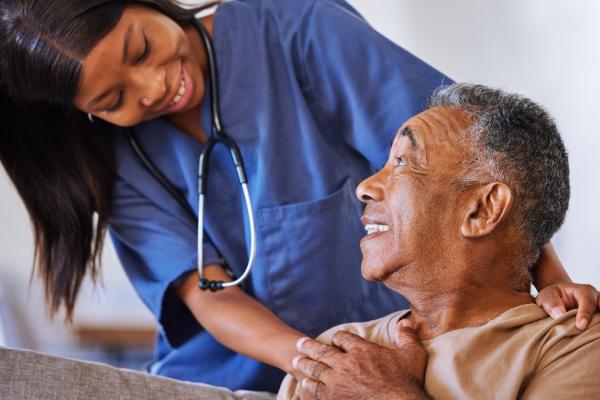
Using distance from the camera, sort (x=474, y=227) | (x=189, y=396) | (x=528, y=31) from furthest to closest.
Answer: (x=528, y=31)
(x=189, y=396)
(x=474, y=227)

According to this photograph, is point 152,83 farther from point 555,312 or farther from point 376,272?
point 555,312

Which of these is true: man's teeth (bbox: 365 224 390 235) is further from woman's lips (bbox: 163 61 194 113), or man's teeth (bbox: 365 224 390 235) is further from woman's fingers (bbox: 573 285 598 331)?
woman's lips (bbox: 163 61 194 113)

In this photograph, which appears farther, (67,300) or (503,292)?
(67,300)

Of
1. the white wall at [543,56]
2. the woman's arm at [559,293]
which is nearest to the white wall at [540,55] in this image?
the white wall at [543,56]

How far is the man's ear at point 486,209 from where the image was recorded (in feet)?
3.94

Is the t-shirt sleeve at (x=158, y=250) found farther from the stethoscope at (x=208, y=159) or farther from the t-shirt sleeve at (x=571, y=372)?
the t-shirt sleeve at (x=571, y=372)

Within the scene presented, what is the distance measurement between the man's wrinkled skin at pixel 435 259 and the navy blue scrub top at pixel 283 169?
11.3 inches

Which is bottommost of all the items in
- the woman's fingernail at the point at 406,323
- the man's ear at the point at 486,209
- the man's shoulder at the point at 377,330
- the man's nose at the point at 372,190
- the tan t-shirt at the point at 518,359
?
the man's shoulder at the point at 377,330

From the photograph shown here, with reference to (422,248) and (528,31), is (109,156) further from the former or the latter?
(528,31)

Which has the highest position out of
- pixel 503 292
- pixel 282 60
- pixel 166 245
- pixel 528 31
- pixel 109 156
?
pixel 528 31

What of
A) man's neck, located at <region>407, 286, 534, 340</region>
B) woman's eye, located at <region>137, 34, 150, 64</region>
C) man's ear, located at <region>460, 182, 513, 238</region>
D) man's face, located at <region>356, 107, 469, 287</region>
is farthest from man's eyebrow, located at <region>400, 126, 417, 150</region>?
woman's eye, located at <region>137, 34, 150, 64</region>

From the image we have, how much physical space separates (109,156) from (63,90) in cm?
23

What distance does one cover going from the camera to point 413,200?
49.3 inches

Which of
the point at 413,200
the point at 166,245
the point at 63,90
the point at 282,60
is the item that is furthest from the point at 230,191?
the point at 413,200
